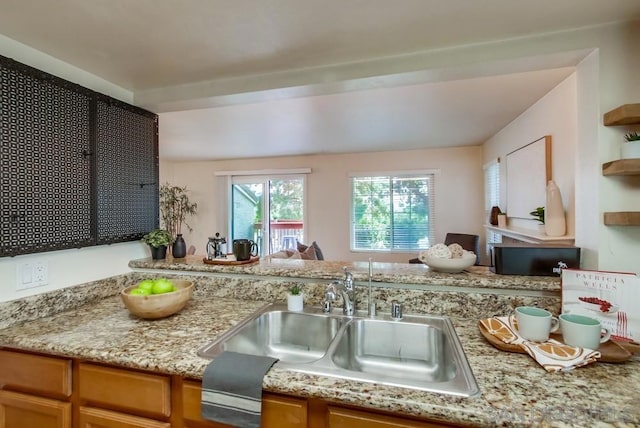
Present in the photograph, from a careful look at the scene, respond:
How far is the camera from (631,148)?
1.12 meters

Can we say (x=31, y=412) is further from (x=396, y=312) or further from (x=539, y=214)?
(x=539, y=214)

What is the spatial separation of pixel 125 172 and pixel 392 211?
3808 millimetres

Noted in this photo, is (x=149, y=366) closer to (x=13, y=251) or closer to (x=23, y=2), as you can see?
(x=13, y=251)

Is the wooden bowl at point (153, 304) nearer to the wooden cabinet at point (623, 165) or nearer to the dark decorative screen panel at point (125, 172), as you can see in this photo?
the dark decorative screen panel at point (125, 172)

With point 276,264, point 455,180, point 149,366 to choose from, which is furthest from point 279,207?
point 149,366

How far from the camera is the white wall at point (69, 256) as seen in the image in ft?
4.16

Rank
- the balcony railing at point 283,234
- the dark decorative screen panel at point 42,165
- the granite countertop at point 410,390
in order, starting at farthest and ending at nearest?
the balcony railing at point 283,234 < the dark decorative screen panel at point 42,165 < the granite countertop at point 410,390

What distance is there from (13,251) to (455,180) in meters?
4.68

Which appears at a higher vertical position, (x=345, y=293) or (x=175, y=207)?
(x=175, y=207)

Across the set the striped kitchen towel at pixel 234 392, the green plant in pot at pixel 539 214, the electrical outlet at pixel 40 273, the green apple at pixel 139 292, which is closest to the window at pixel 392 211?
the green plant in pot at pixel 539 214

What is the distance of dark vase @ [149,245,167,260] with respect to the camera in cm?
188

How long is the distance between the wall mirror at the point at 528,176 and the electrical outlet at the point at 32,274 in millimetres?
3167

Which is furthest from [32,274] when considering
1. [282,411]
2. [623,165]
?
[623,165]

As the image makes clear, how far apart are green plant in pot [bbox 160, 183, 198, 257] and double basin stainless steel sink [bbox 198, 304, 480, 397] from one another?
173 inches
